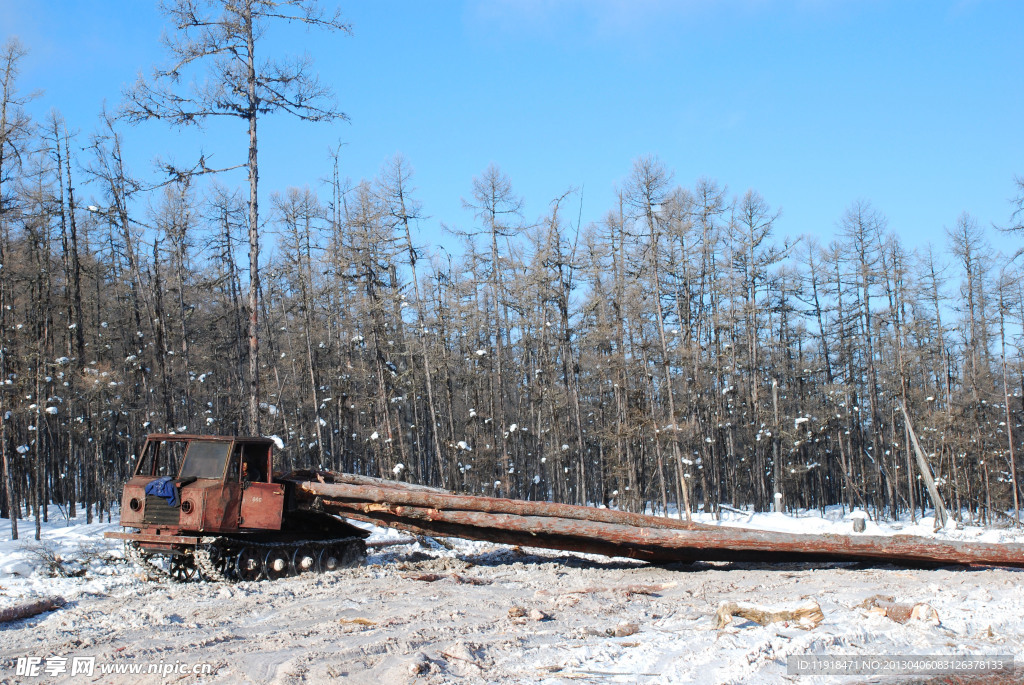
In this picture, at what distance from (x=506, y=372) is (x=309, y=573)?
860 inches

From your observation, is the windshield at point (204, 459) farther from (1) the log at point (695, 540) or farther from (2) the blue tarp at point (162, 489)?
(1) the log at point (695, 540)

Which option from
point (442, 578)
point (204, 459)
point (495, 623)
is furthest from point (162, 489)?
point (495, 623)

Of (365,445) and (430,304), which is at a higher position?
(430,304)

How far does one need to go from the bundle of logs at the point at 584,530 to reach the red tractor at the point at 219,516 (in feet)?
2.40

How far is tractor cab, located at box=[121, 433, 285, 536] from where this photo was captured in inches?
406

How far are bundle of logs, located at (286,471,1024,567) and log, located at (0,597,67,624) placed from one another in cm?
395

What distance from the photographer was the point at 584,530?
10930 millimetres

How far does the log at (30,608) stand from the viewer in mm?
7348

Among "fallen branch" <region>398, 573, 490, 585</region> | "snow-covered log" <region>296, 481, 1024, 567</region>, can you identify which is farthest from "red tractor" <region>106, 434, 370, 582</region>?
"fallen branch" <region>398, 573, 490, 585</region>

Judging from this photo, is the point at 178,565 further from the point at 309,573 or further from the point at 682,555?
the point at 682,555

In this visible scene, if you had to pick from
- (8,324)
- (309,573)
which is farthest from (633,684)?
(8,324)

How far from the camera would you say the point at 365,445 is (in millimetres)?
31594

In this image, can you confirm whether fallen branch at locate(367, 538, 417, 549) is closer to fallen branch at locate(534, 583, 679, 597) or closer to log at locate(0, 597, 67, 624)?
fallen branch at locate(534, 583, 679, 597)

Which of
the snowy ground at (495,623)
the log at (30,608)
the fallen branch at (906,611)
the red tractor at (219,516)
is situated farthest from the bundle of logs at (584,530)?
the log at (30,608)
